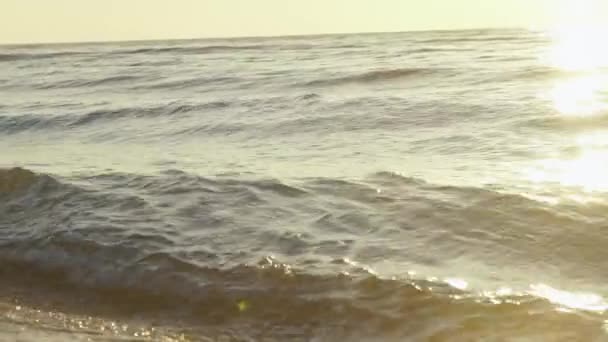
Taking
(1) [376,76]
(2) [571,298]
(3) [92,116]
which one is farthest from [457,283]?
(1) [376,76]

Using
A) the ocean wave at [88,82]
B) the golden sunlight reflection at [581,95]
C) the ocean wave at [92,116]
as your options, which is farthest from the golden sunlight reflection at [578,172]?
the ocean wave at [88,82]

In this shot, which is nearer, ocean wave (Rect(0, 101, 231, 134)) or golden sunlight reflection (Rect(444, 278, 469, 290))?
golden sunlight reflection (Rect(444, 278, 469, 290))

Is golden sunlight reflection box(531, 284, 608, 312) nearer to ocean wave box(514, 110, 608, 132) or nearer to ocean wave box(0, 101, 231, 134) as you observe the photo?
ocean wave box(514, 110, 608, 132)

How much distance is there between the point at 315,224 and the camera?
18.9 feet

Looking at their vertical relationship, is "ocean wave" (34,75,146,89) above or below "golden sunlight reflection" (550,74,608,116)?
below

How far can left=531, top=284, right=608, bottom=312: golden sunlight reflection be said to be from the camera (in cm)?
417

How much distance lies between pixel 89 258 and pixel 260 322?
5.32 ft

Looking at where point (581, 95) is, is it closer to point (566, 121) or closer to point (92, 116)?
point (566, 121)

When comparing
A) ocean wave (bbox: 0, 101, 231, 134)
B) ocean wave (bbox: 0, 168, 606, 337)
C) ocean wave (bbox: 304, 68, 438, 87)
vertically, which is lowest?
ocean wave (bbox: 0, 101, 231, 134)

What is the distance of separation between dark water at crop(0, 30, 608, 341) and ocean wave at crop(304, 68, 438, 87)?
4.42 meters

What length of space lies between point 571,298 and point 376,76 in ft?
43.3

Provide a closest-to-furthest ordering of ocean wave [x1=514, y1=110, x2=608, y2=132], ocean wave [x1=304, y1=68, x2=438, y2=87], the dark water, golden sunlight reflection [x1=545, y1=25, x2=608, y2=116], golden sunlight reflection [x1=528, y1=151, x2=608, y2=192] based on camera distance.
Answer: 1. the dark water
2. golden sunlight reflection [x1=528, y1=151, x2=608, y2=192]
3. ocean wave [x1=514, y1=110, x2=608, y2=132]
4. golden sunlight reflection [x1=545, y1=25, x2=608, y2=116]
5. ocean wave [x1=304, y1=68, x2=438, y2=87]

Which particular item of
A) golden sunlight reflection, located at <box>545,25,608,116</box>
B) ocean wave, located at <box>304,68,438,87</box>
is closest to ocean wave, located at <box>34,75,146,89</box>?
ocean wave, located at <box>304,68,438,87</box>

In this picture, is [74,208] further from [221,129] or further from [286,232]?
[221,129]
